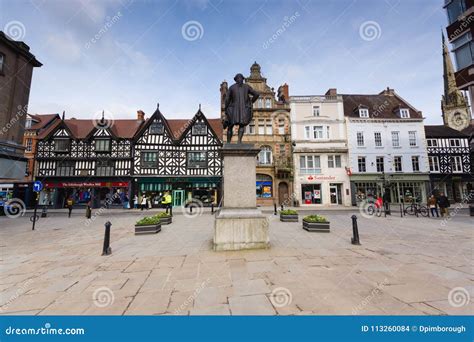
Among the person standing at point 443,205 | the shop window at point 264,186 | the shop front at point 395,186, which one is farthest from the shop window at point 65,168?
the person standing at point 443,205

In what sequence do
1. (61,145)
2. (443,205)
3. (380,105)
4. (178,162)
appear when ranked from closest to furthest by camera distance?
(443,205) → (61,145) → (178,162) → (380,105)

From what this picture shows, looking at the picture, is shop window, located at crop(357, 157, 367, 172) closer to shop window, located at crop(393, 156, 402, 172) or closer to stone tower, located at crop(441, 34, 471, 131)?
shop window, located at crop(393, 156, 402, 172)

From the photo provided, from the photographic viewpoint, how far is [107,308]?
9.72ft

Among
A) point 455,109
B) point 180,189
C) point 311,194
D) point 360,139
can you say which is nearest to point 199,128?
point 180,189

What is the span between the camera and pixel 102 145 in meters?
26.4

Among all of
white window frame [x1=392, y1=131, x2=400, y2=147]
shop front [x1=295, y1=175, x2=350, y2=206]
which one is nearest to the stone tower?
white window frame [x1=392, y1=131, x2=400, y2=147]

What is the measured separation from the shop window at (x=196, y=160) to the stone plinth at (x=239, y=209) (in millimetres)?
21213

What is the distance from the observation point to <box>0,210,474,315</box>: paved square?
9.66ft

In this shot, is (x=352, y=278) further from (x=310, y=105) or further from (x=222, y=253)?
(x=310, y=105)

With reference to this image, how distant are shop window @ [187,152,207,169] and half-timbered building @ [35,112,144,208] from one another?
7.53m

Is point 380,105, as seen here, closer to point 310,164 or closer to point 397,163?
point 397,163

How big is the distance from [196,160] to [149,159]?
611 centimetres

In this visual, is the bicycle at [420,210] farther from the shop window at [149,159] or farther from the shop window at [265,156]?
the shop window at [149,159]

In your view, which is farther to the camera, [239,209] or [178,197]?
[178,197]
